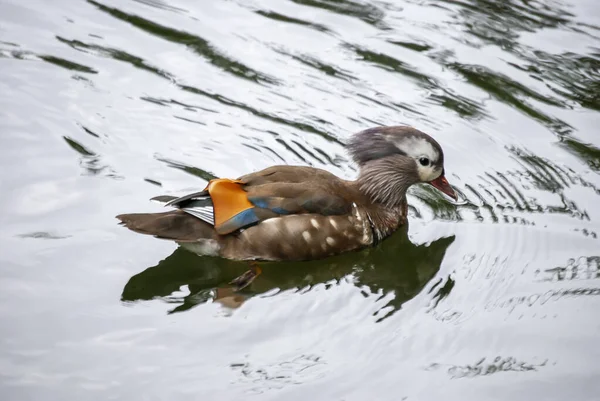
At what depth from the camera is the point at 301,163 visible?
8031 millimetres

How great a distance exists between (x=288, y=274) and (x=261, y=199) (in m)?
0.59

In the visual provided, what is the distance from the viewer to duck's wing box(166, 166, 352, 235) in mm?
6723

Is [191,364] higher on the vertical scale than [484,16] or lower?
lower

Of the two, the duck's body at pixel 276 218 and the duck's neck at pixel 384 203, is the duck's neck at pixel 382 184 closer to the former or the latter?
the duck's neck at pixel 384 203

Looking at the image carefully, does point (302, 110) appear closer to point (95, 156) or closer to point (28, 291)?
point (95, 156)

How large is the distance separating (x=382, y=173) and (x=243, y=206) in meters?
1.35

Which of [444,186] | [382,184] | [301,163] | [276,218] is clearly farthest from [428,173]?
[276,218]

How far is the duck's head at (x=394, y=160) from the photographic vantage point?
7.48 metres

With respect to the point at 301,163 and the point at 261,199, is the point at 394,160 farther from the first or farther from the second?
the point at 261,199

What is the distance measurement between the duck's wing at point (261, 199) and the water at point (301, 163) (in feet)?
1.28

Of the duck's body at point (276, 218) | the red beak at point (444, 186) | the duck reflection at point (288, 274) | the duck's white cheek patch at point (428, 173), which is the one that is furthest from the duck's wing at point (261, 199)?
the red beak at point (444, 186)

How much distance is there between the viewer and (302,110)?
8711 millimetres

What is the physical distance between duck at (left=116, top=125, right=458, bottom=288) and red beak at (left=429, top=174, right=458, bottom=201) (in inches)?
9.6

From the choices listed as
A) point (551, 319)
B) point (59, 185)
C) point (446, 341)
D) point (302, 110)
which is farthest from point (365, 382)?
point (302, 110)
